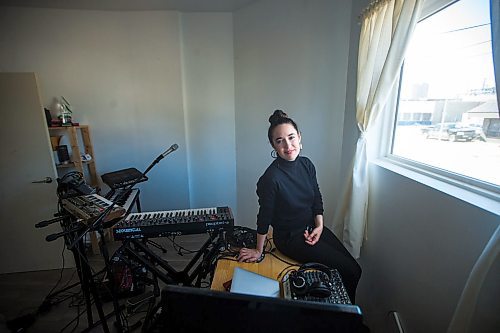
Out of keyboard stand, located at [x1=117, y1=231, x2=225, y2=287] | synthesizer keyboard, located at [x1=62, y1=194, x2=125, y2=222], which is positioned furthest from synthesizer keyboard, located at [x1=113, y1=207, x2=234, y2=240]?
synthesizer keyboard, located at [x1=62, y1=194, x2=125, y2=222]

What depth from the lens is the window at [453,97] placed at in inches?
37.6

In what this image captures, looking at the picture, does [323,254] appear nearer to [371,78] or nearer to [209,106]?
[371,78]

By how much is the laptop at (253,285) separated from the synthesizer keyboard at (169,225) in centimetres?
49

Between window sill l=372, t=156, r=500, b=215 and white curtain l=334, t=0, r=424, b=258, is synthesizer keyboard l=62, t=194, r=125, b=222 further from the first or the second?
window sill l=372, t=156, r=500, b=215

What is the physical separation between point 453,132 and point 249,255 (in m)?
1.25

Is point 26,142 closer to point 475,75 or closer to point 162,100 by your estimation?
point 162,100

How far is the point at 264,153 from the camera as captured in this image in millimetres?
2496

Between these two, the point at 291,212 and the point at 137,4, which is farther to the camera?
the point at 137,4

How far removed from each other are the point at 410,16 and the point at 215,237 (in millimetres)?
1702

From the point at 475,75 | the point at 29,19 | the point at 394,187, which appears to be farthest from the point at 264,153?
the point at 29,19

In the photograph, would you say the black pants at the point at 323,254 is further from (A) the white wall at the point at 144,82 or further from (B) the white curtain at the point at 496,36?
(A) the white wall at the point at 144,82

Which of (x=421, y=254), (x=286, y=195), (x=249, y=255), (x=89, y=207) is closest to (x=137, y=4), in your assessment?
(x=89, y=207)

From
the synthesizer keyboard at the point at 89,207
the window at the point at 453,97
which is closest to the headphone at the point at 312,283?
the window at the point at 453,97

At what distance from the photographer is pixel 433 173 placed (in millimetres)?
1195
